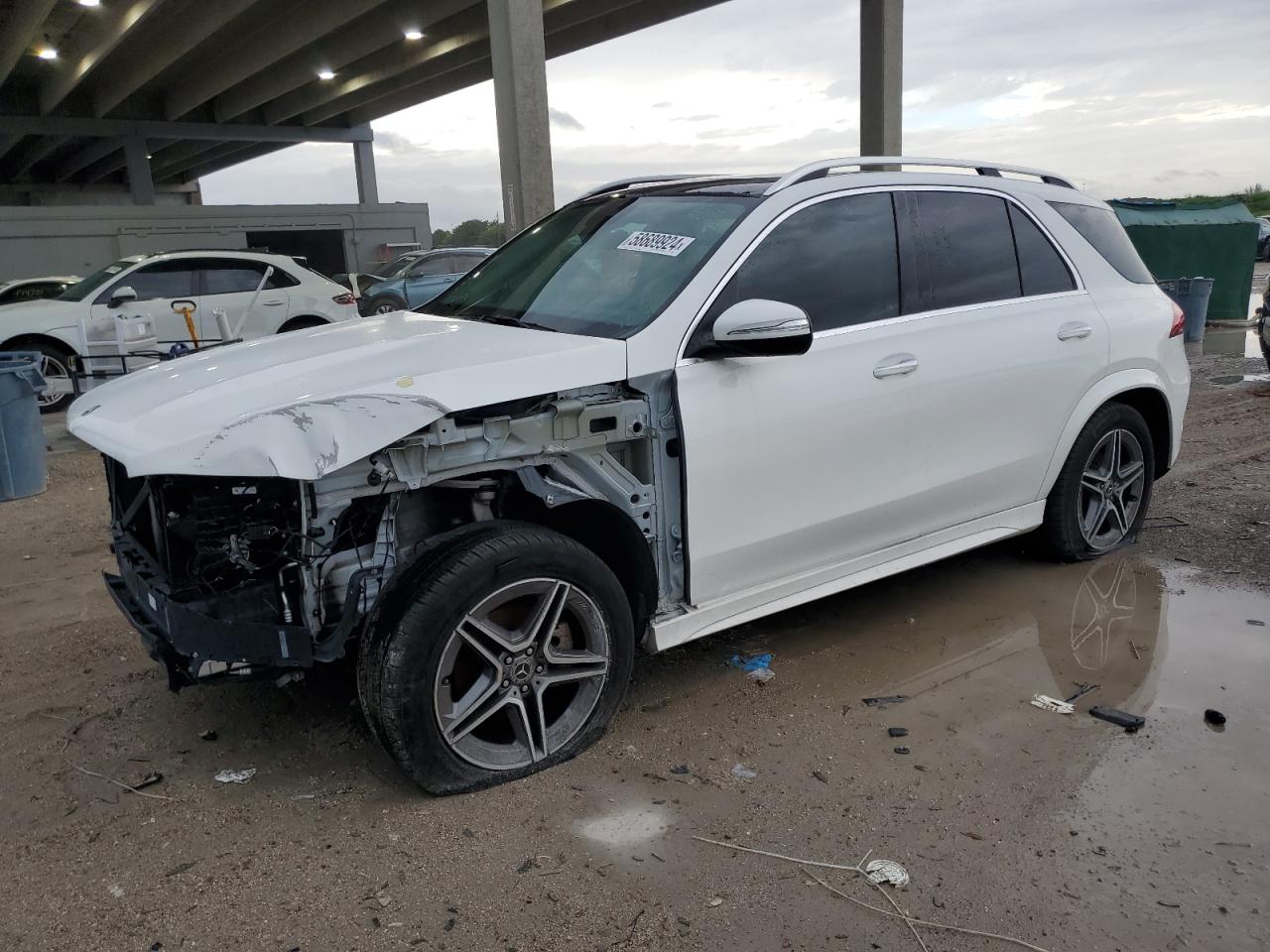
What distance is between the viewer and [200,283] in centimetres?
1258

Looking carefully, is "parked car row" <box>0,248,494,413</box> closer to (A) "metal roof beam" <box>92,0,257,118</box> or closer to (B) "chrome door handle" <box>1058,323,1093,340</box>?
(B) "chrome door handle" <box>1058,323,1093,340</box>

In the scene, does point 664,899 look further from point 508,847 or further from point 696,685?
point 696,685

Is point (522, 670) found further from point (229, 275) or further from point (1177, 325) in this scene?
point (229, 275)

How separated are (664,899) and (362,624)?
3.85ft

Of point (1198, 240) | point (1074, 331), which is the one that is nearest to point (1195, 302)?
point (1198, 240)

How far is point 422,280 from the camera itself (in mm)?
17250

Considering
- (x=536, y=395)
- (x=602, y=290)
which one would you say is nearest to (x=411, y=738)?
(x=536, y=395)

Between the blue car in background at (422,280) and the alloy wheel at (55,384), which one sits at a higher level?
the blue car in background at (422,280)

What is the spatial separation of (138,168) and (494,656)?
32653mm

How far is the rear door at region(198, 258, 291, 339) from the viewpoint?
490 inches

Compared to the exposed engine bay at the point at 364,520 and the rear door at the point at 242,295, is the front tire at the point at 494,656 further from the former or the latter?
the rear door at the point at 242,295

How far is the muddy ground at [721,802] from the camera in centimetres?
256

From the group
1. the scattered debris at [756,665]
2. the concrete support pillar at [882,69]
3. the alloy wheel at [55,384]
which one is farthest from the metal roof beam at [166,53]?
the scattered debris at [756,665]

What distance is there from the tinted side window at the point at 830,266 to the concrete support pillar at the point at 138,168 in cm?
3130
